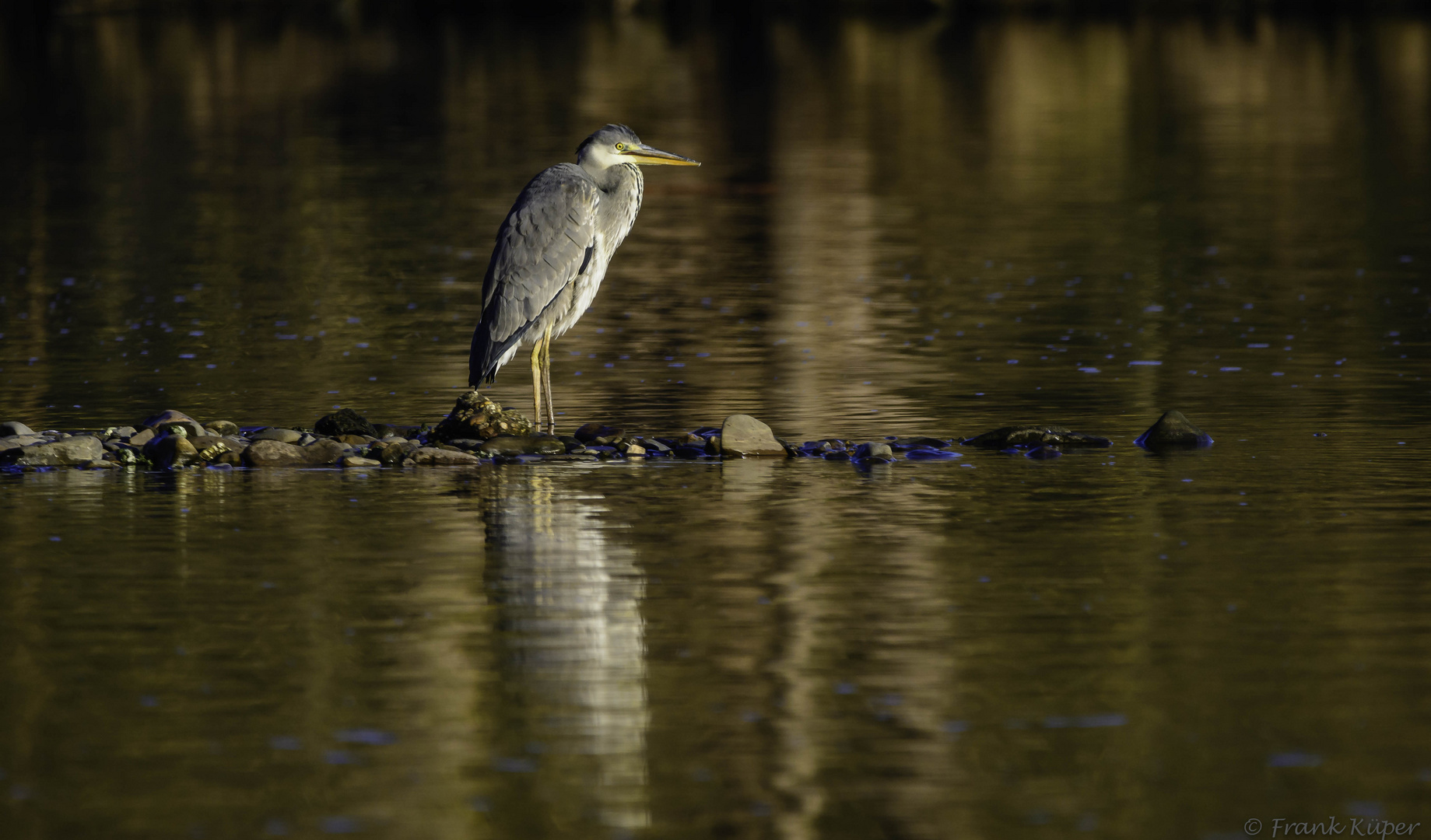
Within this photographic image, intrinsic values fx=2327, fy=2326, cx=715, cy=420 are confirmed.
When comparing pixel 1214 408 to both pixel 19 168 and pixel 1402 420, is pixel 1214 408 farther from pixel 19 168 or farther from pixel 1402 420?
pixel 19 168

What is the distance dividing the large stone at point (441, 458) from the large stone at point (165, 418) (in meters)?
1.61

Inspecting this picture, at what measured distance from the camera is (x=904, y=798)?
25.8 ft

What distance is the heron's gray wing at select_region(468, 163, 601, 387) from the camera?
16.9m

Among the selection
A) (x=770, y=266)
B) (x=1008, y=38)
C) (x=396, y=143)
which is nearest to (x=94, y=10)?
(x=1008, y=38)

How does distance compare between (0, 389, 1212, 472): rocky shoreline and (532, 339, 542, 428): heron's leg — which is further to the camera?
(532, 339, 542, 428): heron's leg

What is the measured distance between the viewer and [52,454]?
14742 millimetres

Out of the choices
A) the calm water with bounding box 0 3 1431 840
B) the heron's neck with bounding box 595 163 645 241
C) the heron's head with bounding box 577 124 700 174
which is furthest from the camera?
the heron's head with bounding box 577 124 700 174

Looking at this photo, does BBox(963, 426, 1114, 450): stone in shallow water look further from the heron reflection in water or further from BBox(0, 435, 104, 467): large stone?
BBox(0, 435, 104, 467): large stone

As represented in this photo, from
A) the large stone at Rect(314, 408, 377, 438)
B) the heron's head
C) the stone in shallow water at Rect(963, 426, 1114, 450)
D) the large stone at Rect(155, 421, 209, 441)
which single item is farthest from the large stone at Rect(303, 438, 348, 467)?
the stone in shallow water at Rect(963, 426, 1114, 450)

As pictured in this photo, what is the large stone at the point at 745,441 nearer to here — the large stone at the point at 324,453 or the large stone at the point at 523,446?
the large stone at the point at 523,446

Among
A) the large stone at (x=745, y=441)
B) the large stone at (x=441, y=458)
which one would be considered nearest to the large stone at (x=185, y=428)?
the large stone at (x=441, y=458)

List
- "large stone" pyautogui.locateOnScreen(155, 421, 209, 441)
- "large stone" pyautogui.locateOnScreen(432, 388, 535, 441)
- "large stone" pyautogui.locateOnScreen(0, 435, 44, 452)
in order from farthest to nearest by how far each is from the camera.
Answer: "large stone" pyautogui.locateOnScreen(432, 388, 535, 441), "large stone" pyautogui.locateOnScreen(155, 421, 209, 441), "large stone" pyautogui.locateOnScreen(0, 435, 44, 452)

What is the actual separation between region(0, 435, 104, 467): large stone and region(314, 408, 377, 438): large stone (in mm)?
1562

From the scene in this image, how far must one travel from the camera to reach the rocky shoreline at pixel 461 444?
14828 millimetres
